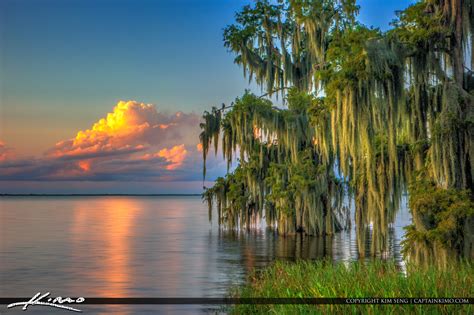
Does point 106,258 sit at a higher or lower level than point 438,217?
lower

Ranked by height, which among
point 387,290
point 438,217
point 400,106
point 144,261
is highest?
point 400,106

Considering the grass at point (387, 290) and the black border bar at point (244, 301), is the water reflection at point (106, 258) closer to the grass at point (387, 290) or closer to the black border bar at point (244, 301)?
the black border bar at point (244, 301)

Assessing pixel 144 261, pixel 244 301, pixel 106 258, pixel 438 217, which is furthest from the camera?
pixel 106 258

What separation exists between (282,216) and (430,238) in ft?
77.3

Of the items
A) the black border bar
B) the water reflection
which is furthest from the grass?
the water reflection

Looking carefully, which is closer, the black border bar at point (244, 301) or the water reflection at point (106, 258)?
the black border bar at point (244, 301)

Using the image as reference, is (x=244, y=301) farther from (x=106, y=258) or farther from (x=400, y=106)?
(x=106, y=258)

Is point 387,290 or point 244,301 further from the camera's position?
point 244,301

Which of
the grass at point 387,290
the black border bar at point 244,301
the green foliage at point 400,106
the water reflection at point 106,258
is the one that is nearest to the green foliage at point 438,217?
the green foliage at point 400,106

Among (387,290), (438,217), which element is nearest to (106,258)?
(438,217)

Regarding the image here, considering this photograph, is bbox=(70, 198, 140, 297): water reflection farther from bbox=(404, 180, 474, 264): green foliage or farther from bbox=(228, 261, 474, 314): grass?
bbox=(228, 261, 474, 314): grass

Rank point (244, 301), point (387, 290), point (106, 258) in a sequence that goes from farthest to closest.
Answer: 1. point (106, 258)
2. point (244, 301)
3. point (387, 290)

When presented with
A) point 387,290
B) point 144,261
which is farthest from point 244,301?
point 144,261

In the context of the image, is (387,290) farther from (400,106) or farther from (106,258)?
(106,258)
